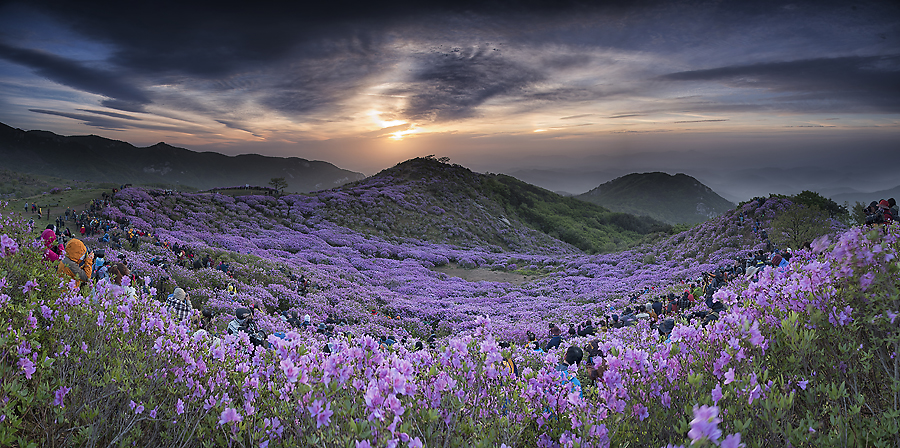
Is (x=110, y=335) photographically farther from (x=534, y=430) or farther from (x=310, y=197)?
(x=310, y=197)

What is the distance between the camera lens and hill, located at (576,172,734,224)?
128 metres

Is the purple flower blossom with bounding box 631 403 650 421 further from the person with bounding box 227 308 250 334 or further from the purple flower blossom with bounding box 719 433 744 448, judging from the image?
the person with bounding box 227 308 250 334

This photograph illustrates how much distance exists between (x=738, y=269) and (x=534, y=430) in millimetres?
14930

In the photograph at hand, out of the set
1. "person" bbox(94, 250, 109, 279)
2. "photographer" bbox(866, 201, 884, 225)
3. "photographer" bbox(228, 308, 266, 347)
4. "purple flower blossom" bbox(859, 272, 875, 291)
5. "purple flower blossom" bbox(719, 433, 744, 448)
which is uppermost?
"photographer" bbox(866, 201, 884, 225)

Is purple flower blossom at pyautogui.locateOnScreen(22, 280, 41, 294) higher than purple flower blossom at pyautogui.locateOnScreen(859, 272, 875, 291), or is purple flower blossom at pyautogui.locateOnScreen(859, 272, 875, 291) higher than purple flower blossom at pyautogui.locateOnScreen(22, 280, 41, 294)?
purple flower blossom at pyautogui.locateOnScreen(859, 272, 875, 291)

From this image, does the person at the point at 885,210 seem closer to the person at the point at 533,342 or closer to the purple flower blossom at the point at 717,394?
the person at the point at 533,342

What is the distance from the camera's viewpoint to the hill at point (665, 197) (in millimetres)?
128375

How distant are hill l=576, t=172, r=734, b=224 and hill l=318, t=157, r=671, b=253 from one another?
61.4 metres

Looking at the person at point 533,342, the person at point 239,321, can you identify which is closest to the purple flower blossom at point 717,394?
the person at point 533,342

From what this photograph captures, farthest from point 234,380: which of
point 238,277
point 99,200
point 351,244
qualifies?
point 99,200

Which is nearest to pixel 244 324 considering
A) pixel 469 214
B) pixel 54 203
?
pixel 54 203

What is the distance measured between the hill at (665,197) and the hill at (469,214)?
201 ft

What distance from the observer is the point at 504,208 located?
205 feet

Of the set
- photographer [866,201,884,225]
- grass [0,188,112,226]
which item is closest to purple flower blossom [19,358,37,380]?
photographer [866,201,884,225]
